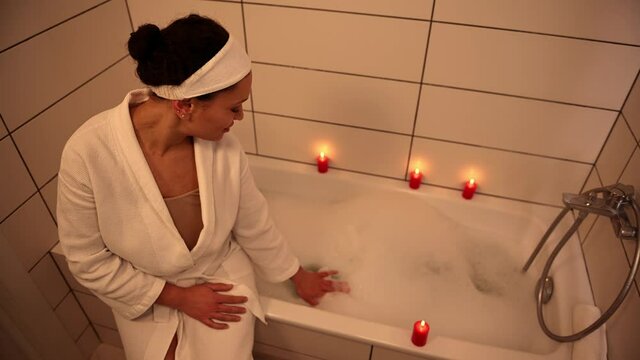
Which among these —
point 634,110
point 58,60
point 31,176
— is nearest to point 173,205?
point 31,176

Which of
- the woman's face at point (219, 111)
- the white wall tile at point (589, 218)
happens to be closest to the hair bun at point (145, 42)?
the woman's face at point (219, 111)

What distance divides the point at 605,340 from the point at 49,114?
65.1 inches

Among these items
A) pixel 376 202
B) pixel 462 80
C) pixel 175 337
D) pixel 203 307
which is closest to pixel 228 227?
pixel 203 307

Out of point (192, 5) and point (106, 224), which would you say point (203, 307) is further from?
point (192, 5)

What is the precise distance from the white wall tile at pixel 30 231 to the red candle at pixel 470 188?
55.7 inches

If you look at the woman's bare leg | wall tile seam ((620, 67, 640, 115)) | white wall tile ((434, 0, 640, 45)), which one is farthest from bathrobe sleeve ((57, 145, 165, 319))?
wall tile seam ((620, 67, 640, 115))

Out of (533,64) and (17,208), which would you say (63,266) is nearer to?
(17,208)

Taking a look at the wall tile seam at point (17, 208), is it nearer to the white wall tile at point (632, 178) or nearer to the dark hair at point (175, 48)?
the dark hair at point (175, 48)

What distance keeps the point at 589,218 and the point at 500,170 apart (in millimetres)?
323

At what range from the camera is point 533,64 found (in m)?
1.32

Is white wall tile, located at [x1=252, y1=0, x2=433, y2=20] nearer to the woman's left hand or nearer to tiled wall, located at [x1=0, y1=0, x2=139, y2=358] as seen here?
tiled wall, located at [x1=0, y1=0, x2=139, y2=358]

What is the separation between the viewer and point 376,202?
175cm

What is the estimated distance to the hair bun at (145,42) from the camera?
2.62ft

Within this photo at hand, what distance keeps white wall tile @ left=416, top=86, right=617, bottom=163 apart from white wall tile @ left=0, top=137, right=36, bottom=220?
1.23 metres
